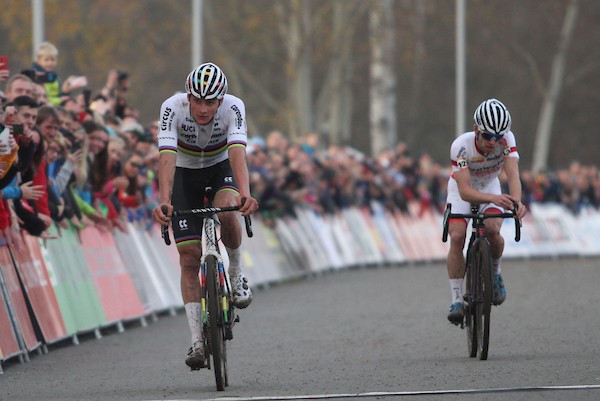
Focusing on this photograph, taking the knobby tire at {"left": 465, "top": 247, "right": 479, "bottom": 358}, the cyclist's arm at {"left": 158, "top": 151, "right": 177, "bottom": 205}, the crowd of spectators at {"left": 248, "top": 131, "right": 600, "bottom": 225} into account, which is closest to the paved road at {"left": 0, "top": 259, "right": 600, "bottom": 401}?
the knobby tire at {"left": 465, "top": 247, "right": 479, "bottom": 358}

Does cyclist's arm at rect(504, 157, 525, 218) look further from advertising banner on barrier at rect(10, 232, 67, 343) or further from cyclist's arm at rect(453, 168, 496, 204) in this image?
advertising banner on barrier at rect(10, 232, 67, 343)

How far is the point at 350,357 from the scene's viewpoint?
13.9 metres

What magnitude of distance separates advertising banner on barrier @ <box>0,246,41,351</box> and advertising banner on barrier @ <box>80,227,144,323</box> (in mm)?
2390

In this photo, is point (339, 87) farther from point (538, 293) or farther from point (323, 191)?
point (538, 293)

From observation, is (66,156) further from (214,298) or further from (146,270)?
(214,298)

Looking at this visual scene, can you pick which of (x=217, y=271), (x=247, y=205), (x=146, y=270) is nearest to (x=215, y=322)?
(x=217, y=271)

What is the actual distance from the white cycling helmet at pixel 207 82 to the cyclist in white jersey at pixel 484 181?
8.86 feet

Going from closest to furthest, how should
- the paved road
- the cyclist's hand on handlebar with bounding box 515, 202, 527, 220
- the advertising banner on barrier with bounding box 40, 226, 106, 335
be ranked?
the paved road < the cyclist's hand on handlebar with bounding box 515, 202, 527, 220 < the advertising banner on barrier with bounding box 40, 226, 106, 335

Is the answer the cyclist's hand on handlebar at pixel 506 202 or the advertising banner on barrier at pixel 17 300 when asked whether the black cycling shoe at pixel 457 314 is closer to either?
the cyclist's hand on handlebar at pixel 506 202

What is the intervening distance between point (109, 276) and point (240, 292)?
18.0ft

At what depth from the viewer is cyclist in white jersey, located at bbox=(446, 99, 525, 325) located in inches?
535

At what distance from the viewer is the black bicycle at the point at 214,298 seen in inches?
452

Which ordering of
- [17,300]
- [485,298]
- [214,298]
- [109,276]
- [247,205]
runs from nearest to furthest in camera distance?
[247,205]
[214,298]
[485,298]
[17,300]
[109,276]

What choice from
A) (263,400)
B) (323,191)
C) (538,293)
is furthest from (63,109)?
(323,191)
